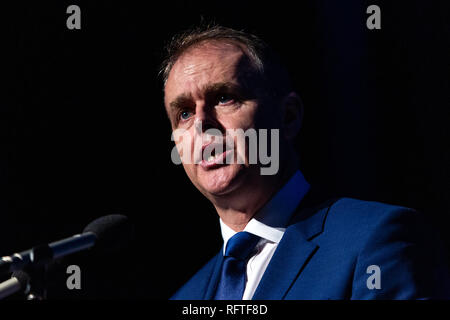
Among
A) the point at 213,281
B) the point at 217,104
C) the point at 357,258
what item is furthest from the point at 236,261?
the point at 217,104

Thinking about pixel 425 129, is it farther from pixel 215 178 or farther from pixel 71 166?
pixel 71 166

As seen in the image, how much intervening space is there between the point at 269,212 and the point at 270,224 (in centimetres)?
5

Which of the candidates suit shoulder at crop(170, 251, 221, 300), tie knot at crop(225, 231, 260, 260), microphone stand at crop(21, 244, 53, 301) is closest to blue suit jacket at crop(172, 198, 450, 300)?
tie knot at crop(225, 231, 260, 260)

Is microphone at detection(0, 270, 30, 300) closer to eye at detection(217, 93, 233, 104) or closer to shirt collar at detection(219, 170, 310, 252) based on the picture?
shirt collar at detection(219, 170, 310, 252)

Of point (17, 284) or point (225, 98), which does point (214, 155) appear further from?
point (17, 284)

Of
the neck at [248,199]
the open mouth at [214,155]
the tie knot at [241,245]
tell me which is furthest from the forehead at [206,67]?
the tie knot at [241,245]

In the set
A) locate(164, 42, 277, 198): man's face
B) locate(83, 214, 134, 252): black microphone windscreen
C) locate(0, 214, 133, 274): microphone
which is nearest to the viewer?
locate(0, 214, 133, 274): microphone

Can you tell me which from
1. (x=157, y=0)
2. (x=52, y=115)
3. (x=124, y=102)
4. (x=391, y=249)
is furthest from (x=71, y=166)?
(x=391, y=249)

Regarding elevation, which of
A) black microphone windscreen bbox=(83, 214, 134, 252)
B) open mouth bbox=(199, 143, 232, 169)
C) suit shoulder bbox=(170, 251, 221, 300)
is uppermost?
open mouth bbox=(199, 143, 232, 169)

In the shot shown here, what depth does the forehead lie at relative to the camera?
78.7 inches

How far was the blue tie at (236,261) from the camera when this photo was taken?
184cm

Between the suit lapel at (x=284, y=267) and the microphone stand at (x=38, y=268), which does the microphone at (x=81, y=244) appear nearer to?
the microphone stand at (x=38, y=268)

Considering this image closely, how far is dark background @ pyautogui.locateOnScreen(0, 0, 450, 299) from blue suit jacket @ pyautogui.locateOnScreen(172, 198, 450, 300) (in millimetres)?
637

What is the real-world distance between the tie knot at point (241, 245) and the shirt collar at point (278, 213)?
1.2 inches
